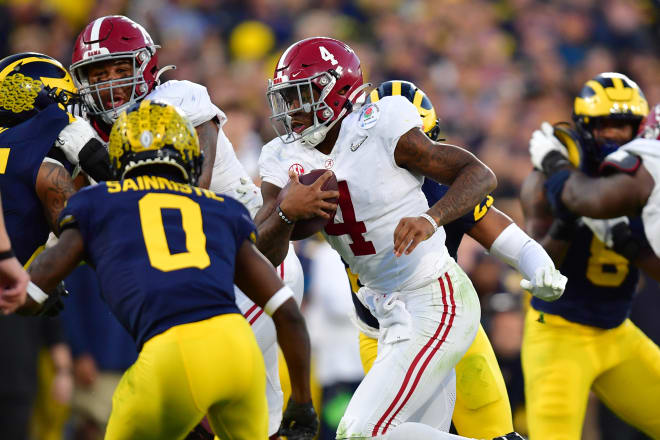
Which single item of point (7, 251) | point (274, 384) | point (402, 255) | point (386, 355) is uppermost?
point (7, 251)

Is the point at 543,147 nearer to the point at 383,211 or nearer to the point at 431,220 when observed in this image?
the point at 383,211

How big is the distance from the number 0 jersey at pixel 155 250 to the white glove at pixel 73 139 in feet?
3.16

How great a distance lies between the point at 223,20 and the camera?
1062cm

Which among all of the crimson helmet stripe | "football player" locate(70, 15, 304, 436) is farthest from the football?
the crimson helmet stripe

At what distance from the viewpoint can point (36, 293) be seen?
3412mm

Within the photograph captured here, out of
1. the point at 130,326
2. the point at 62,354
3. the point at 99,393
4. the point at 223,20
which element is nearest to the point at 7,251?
the point at 130,326

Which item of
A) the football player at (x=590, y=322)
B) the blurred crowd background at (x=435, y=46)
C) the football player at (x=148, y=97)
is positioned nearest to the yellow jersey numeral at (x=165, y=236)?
the football player at (x=148, y=97)

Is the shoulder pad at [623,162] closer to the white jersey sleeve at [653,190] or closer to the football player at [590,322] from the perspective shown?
the white jersey sleeve at [653,190]

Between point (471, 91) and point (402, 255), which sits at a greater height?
point (402, 255)

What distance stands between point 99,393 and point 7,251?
145 inches

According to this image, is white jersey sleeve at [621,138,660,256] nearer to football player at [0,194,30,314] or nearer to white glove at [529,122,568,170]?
white glove at [529,122,568,170]

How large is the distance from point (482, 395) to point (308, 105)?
1.54 meters

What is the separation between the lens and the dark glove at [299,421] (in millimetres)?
3605

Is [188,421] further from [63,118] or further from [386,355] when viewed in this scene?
[63,118]
